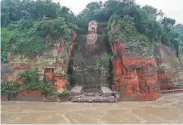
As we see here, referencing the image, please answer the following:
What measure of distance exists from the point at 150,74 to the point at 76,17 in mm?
9640

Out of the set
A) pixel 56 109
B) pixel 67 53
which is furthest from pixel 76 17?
pixel 56 109

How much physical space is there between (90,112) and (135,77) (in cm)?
593

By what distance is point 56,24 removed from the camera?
20906 mm

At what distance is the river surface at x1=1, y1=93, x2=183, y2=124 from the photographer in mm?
14133

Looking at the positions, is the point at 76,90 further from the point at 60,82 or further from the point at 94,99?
the point at 94,99

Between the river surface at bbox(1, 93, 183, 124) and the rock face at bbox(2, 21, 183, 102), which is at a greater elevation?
the rock face at bbox(2, 21, 183, 102)

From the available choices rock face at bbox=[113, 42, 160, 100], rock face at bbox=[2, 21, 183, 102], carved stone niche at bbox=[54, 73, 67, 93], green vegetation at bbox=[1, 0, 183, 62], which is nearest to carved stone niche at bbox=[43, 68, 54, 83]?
rock face at bbox=[2, 21, 183, 102]

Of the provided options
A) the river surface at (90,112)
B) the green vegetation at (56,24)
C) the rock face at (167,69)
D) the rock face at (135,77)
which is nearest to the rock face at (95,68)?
the rock face at (135,77)

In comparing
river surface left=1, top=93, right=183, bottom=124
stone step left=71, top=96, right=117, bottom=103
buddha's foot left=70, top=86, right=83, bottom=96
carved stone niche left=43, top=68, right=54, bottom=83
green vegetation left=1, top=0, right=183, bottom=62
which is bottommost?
river surface left=1, top=93, right=183, bottom=124

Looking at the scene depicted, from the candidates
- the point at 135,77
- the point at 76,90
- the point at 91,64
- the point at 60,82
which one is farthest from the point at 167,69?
the point at 60,82

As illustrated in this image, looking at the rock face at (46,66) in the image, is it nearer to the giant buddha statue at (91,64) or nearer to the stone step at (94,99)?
the stone step at (94,99)

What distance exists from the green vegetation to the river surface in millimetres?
5136

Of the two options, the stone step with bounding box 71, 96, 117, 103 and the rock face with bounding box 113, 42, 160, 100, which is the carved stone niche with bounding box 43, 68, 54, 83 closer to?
the stone step with bounding box 71, 96, 117, 103

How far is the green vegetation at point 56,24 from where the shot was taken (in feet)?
68.9
